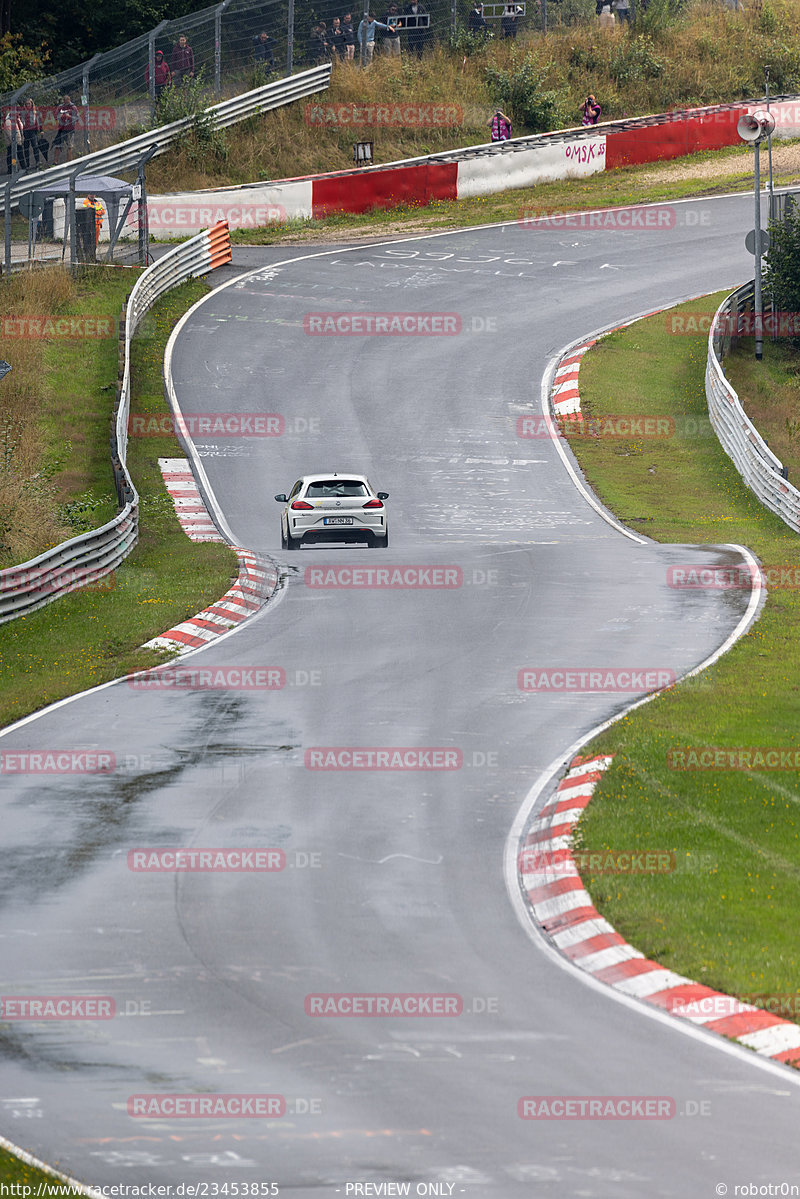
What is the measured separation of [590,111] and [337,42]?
9.86 meters

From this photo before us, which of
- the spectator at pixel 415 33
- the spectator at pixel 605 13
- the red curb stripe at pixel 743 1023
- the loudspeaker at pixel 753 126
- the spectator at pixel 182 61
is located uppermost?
the spectator at pixel 605 13

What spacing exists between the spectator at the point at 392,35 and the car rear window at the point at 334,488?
37.0m

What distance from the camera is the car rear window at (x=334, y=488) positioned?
25.9 m

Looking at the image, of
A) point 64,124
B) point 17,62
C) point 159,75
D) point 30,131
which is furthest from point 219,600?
point 17,62

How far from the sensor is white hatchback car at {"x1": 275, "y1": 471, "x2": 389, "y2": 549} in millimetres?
25844

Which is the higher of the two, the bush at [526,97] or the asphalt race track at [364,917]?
the bush at [526,97]

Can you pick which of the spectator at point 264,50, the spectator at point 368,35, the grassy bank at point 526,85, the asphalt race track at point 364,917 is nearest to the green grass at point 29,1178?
the asphalt race track at point 364,917

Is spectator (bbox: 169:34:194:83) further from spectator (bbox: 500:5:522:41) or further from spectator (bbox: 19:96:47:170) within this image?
spectator (bbox: 500:5:522:41)

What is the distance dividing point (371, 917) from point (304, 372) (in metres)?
28.9

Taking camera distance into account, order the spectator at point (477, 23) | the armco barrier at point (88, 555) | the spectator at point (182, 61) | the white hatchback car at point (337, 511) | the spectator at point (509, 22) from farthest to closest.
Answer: the spectator at point (509, 22), the spectator at point (477, 23), the spectator at point (182, 61), the white hatchback car at point (337, 511), the armco barrier at point (88, 555)

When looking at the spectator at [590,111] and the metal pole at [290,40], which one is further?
the spectator at [590,111]

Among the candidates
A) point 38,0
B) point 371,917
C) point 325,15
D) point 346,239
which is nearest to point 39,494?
point 371,917

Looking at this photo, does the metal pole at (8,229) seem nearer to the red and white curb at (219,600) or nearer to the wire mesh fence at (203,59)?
the wire mesh fence at (203,59)

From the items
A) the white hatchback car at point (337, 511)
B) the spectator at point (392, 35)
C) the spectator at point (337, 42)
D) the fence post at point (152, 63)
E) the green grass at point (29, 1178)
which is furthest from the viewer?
the spectator at point (392, 35)
